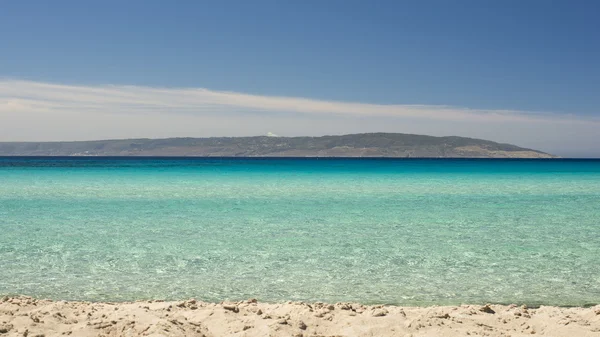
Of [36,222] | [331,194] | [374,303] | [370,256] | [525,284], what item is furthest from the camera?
[331,194]

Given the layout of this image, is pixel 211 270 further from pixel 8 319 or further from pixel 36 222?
pixel 36 222

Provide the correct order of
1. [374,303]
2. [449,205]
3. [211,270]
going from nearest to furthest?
[374,303]
[211,270]
[449,205]

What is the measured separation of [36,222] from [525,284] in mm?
11505

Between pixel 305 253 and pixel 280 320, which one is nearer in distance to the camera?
pixel 280 320

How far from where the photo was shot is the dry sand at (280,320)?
4.63m

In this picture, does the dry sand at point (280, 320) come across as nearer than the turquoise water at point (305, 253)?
Yes

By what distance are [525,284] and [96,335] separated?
17.9 ft

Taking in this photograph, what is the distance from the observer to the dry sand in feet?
15.2

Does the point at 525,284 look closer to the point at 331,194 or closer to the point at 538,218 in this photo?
the point at 538,218

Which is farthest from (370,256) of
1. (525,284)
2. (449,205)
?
(449,205)

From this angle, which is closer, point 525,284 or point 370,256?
point 525,284

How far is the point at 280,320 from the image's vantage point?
16.3ft

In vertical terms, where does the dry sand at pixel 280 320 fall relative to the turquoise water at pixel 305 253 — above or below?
above

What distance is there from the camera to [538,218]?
14617 mm
